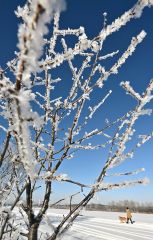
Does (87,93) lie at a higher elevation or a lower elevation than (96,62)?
lower

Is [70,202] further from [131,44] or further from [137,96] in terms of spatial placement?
[131,44]

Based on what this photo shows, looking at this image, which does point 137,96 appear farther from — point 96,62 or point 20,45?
point 20,45

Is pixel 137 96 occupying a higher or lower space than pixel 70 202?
higher

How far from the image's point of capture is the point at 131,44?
1.61m

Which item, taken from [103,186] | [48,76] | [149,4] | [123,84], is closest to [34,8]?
[149,4]

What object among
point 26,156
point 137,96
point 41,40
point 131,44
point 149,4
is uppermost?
point 131,44

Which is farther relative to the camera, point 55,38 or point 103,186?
point 55,38

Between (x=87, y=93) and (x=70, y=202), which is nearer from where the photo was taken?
(x=87, y=93)

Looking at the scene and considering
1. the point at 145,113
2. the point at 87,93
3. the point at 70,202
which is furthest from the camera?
the point at 70,202

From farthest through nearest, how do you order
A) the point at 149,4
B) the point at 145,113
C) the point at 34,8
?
the point at 145,113 < the point at 149,4 < the point at 34,8

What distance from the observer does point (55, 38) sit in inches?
85.3

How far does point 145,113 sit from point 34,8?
42.5 inches

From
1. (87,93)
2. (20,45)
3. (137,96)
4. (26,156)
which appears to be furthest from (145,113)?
(20,45)

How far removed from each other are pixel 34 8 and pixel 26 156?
43cm
